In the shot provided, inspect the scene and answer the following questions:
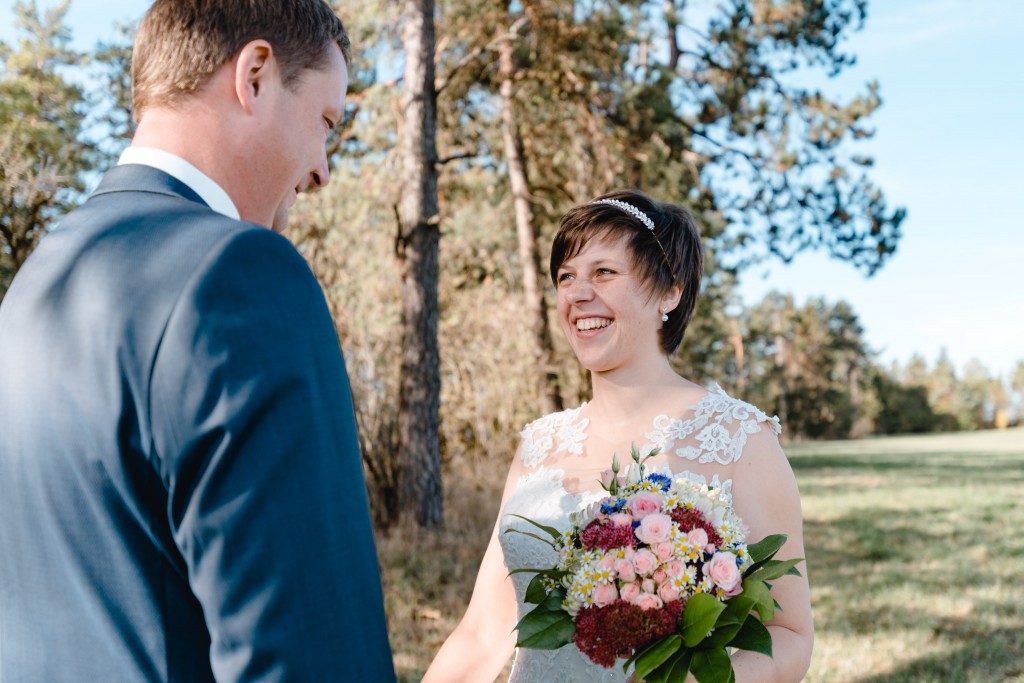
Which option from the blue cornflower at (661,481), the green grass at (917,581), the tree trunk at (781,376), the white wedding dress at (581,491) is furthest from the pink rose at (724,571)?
the tree trunk at (781,376)

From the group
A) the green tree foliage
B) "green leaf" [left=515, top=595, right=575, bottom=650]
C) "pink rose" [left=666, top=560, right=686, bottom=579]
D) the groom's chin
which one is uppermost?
the green tree foliage

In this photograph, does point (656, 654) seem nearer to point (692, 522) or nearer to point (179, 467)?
point (692, 522)

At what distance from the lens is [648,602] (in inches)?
72.6

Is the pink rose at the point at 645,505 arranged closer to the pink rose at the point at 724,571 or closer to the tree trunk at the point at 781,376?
the pink rose at the point at 724,571

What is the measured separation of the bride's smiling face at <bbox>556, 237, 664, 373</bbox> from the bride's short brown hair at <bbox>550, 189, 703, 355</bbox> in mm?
35

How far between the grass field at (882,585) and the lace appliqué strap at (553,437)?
3619 mm

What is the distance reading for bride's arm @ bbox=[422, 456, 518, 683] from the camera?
2.71 metres

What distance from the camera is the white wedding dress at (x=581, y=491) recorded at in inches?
107

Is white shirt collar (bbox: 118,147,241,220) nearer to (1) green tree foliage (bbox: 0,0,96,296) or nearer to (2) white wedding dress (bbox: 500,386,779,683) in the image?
(2) white wedding dress (bbox: 500,386,779,683)

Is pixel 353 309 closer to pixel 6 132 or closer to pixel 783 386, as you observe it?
pixel 6 132

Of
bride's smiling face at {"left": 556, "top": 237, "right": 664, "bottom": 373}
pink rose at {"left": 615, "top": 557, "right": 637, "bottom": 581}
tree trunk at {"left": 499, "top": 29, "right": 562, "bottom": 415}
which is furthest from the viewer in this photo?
tree trunk at {"left": 499, "top": 29, "right": 562, "bottom": 415}

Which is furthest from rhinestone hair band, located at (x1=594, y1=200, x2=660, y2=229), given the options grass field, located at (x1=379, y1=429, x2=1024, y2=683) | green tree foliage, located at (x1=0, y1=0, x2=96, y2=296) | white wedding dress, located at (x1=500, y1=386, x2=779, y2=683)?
green tree foliage, located at (x1=0, y1=0, x2=96, y2=296)

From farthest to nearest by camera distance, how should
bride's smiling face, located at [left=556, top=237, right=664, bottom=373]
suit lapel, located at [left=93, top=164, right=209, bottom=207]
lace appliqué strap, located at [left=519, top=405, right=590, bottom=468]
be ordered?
lace appliqué strap, located at [left=519, top=405, right=590, bottom=468] → bride's smiling face, located at [left=556, top=237, right=664, bottom=373] → suit lapel, located at [left=93, top=164, right=209, bottom=207]

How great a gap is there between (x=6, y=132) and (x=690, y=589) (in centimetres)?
1153
